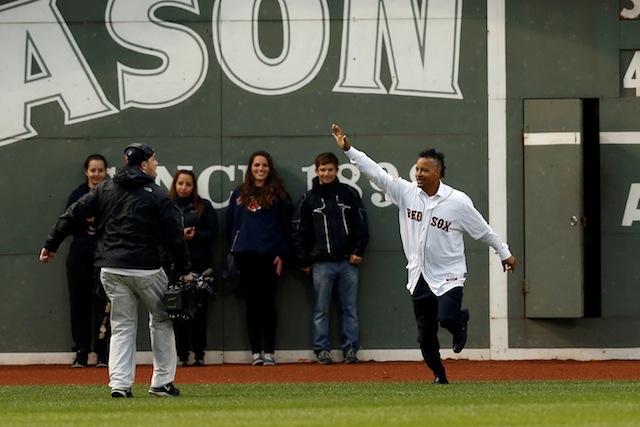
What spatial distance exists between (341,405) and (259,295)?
17.3ft

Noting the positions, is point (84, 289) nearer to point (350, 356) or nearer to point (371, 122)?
point (350, 356)

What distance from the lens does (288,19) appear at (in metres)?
15.3

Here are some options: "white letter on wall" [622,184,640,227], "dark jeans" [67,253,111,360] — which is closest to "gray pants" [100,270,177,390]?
"dark jeans" [67,253,111,360]

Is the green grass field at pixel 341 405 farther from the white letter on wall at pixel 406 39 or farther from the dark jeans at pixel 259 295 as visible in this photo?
the white letter on wall at pixel 406 39

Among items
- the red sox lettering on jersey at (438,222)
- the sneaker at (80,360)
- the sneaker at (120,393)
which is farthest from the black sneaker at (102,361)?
the red sox lettering on jersey at (438,222)

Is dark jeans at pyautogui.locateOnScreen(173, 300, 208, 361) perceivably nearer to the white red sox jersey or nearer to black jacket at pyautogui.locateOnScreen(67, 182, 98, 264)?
black jacket at pyautogui.locateOnScreen(67, 182, 98, 264)

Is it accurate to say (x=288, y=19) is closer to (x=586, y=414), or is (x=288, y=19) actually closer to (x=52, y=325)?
(x=52, y=325)

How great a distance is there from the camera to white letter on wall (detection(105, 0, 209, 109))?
602 inches

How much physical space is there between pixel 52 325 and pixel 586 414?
802cm

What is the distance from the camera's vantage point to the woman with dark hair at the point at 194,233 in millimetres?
15102

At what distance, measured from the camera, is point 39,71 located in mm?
15344

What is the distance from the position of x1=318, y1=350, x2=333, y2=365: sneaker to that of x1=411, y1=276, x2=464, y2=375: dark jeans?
129 inches

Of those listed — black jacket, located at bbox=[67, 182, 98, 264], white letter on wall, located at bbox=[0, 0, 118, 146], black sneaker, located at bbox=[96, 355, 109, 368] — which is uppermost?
white letter on wall, located at bbox=[0, 0, 118, 146]

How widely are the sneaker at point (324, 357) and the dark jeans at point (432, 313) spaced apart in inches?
129
